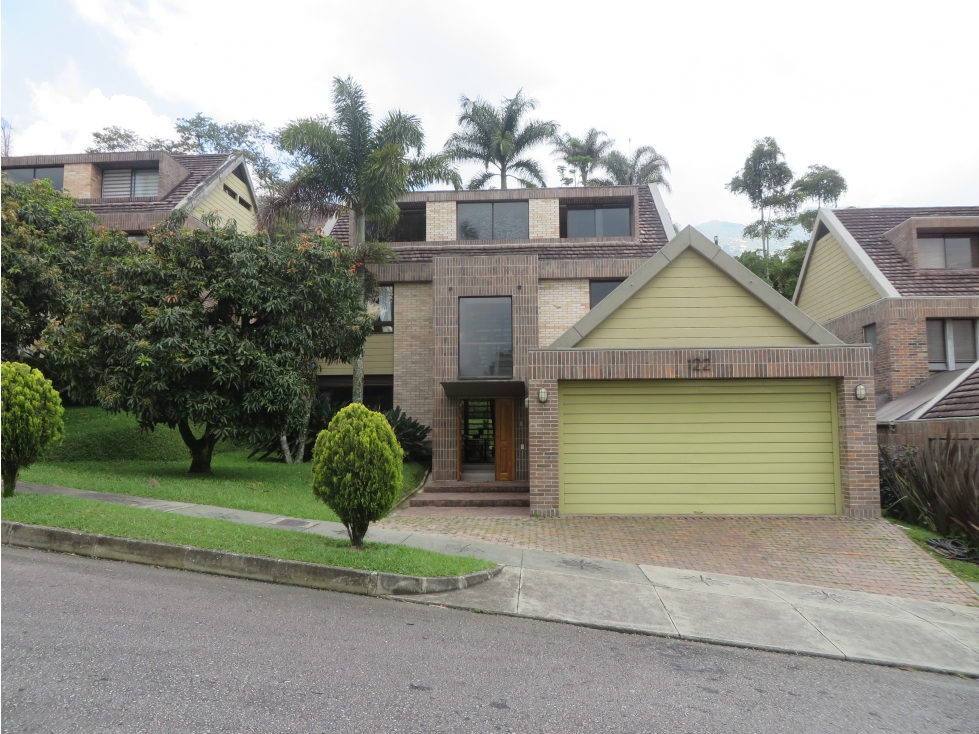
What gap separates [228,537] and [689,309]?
901cm

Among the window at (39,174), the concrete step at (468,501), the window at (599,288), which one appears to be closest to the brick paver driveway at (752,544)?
the concrete step at (468,501)

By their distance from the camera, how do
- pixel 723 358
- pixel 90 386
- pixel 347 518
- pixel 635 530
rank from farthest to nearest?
pixel 90 386 < pixel 723 358 < pixel 635 530 < pixel 347 518

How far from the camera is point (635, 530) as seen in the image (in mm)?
11141

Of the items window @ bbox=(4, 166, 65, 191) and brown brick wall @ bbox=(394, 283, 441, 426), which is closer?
brown brick wall @ bbox=(394, 283, 441, 426)

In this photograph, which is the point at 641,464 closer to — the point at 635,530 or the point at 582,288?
the point at 635,530

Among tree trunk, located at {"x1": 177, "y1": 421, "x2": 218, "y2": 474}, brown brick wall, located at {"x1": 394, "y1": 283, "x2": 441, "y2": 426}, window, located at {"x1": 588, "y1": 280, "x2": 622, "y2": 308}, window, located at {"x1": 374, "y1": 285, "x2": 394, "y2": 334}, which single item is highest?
window, located at {"x1": 588, "y1": 280, "x2": 622, "y2": 308}

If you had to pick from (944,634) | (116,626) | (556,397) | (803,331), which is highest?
(803,331)

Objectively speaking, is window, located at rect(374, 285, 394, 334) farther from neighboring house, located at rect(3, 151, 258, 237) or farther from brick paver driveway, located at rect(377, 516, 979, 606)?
brick paver driveway, located at rect(377, 516, 979, 606)

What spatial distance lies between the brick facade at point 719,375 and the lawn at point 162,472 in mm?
3930

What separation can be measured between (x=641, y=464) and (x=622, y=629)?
6.17 meters

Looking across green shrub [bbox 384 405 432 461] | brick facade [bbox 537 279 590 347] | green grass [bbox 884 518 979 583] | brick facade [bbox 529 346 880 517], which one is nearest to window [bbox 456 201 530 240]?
brick facade [bbox 537 279 590 347]

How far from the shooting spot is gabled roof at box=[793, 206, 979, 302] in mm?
18703

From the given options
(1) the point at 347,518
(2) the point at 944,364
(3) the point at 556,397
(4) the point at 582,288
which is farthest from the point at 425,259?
(2) the point at 944,364

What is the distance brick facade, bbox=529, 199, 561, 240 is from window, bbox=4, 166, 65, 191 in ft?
57.8
